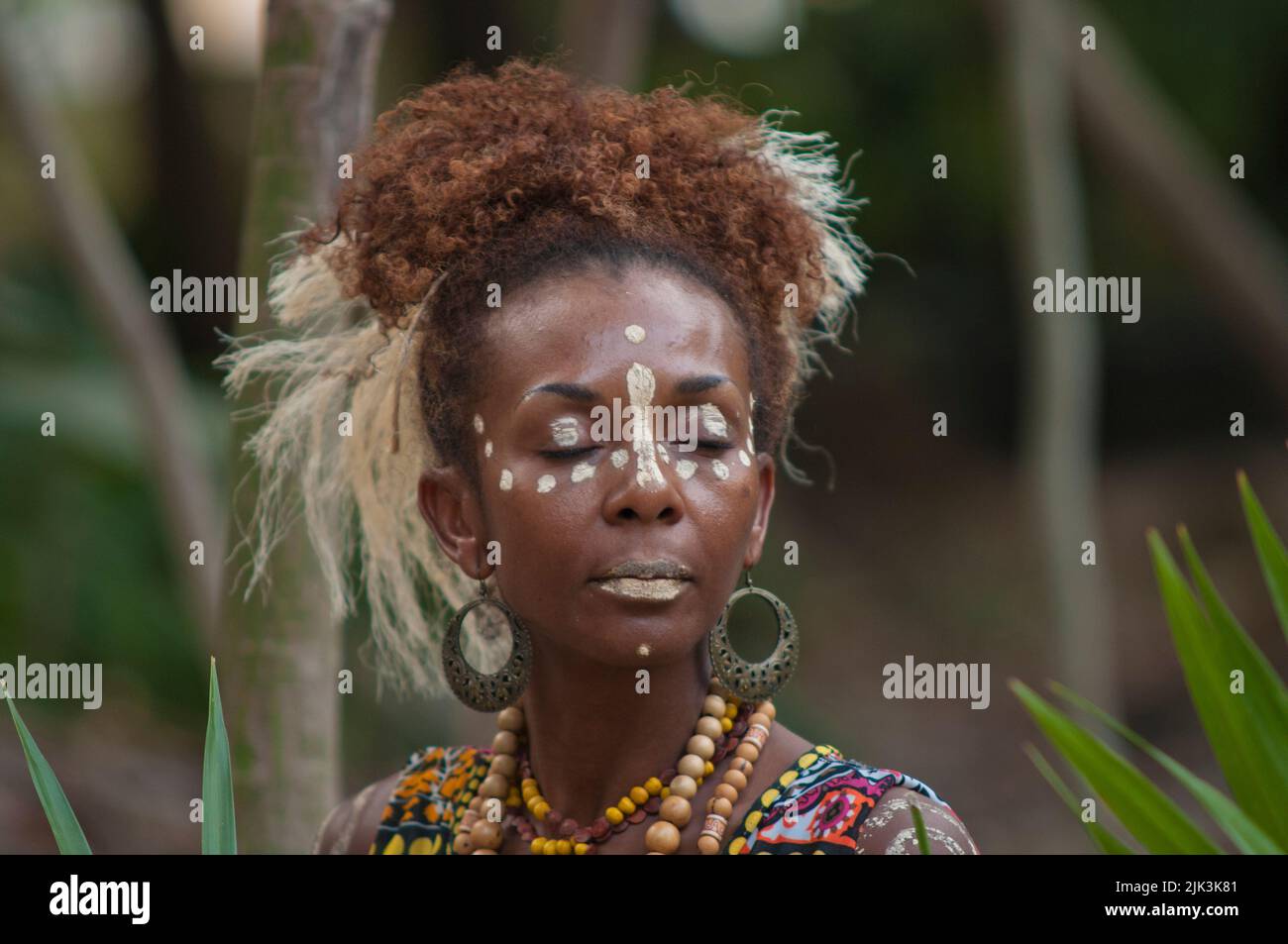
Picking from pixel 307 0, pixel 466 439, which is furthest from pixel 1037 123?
pixel 466 439

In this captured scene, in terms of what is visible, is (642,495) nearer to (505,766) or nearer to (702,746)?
(702,746)

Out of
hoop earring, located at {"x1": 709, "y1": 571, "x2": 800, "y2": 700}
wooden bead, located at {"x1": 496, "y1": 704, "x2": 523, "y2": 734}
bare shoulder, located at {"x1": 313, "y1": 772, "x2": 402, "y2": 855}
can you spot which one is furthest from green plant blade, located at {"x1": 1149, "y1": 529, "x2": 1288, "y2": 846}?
bare shoulder, located at {"x1": 313, "y1": 772, "x2": 402, "y2": 855}

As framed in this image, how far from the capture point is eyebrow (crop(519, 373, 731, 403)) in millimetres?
2156

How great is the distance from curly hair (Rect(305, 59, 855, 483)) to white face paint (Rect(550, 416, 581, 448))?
0.61 ft

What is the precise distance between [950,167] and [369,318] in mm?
7284

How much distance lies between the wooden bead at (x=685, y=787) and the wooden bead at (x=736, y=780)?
5cm

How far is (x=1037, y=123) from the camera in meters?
5.60

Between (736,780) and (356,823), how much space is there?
805 mm

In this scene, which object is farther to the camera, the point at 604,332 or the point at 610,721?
the point at 610,721

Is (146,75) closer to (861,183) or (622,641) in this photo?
(861,183)

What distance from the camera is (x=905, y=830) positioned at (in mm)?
2002

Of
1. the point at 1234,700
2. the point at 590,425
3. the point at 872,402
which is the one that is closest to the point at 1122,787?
the point at 1234,700

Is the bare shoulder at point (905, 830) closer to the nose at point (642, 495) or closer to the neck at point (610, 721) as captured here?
the neck at point (610, 721)
